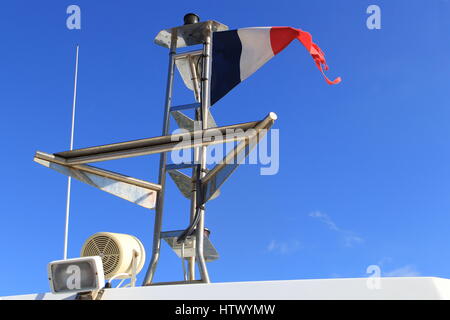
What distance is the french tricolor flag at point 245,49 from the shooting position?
927 centimetres

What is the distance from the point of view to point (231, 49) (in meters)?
9.33

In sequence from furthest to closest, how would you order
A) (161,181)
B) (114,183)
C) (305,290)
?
(161,181) → (114,183) → (305,290)

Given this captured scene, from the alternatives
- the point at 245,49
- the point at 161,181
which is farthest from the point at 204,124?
the point at 245,49

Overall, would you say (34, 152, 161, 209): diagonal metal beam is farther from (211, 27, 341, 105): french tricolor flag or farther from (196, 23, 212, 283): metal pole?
(211, 27, 341, 105): french tricolor flag

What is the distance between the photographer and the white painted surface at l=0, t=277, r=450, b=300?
3.94 meters

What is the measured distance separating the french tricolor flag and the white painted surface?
521cm

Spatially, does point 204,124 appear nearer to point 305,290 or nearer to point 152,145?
point 152,145

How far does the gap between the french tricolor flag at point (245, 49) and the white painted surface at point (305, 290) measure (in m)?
5.21

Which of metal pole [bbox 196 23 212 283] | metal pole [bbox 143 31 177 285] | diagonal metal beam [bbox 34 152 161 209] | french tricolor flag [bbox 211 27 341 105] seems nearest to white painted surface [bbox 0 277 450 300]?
metal pole [bbox 196 23 212 283]

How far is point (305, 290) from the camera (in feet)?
13.5

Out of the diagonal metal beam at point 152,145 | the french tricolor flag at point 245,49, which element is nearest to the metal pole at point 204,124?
the french tricolor flag at point 245,49

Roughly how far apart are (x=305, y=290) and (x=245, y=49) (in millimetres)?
6047

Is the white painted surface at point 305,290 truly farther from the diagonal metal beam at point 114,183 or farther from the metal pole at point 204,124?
the diagonal metal beam at point 114,183
